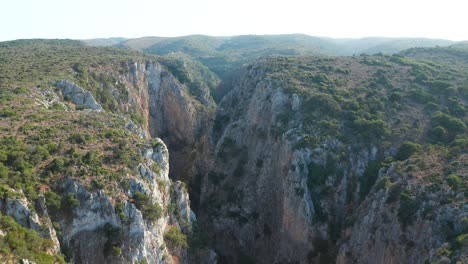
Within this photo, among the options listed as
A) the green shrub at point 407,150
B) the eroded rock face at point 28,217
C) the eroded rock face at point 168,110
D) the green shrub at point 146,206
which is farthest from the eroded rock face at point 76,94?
the green shrub at point 407,150

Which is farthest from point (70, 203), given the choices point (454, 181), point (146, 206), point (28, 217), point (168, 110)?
point (168, 110)

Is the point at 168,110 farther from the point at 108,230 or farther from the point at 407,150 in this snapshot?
the point at 108,230

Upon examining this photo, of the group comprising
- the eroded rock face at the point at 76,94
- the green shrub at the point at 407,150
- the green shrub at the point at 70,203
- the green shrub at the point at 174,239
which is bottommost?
the green shrub at the point at 174,239

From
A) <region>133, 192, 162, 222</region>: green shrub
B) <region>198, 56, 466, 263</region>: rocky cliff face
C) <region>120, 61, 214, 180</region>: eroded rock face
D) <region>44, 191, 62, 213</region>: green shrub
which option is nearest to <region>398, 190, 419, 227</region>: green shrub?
<region>198, 56, 466, 263</region>: rocky cliff face

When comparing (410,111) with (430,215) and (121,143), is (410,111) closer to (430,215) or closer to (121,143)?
(430,215)

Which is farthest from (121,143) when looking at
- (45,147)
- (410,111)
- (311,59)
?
(311,59)

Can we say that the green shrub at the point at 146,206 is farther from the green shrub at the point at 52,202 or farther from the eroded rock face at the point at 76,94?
the eroded rock face at the point at 76,94
